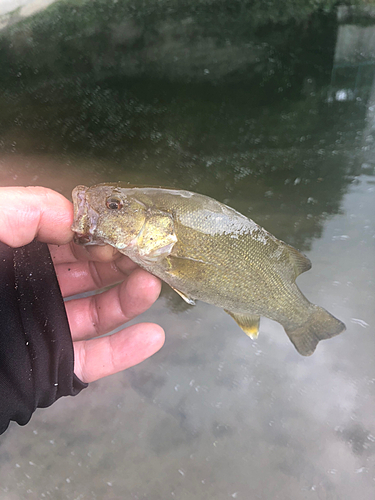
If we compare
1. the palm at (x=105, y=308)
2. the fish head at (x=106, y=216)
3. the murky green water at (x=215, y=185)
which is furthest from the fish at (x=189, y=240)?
the murky green water at (x=215, y=185)

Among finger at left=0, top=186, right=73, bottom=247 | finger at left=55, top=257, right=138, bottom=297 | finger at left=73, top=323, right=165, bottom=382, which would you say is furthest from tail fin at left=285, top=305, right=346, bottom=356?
finger at left=0, top=186, right=73, bottom=247

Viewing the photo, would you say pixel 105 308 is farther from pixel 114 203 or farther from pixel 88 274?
pixel 114 203

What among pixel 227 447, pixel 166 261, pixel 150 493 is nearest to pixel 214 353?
pixel 227 447

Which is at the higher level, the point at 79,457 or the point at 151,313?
the point at 151,313

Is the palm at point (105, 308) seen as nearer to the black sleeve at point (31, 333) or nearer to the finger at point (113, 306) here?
the finger at point (113, 306)

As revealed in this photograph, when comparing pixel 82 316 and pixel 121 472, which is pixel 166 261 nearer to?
pixel 82 316

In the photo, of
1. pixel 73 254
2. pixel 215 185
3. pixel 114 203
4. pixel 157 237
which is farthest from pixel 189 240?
pixel 215 185

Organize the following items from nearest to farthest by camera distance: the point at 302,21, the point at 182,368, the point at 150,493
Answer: the point at 150,493
the point at 182,368
the point at 302,21
